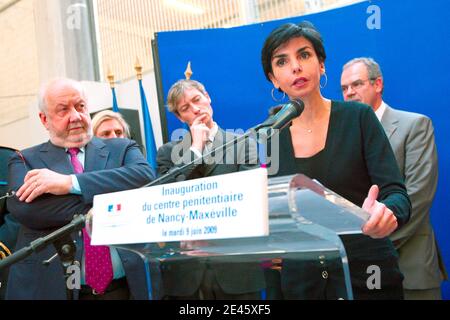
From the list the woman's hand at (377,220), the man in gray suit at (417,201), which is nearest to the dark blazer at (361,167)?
the woman's hand at (377,220)

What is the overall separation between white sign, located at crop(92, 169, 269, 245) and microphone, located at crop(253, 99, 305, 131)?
46 centimetres

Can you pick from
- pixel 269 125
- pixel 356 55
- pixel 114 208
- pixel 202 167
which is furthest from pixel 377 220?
pixel 356 55

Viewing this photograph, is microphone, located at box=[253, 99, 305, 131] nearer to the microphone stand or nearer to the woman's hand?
the woman's hand

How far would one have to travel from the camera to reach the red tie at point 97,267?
171 cm

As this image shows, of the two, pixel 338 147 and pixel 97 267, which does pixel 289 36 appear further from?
pixel 97 267

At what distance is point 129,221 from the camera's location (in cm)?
109

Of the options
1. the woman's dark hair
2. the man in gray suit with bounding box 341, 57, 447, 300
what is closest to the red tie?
the woman's dark hair

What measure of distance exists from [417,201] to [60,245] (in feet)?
5.94

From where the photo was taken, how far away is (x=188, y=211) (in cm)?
99

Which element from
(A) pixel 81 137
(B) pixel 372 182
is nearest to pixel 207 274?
(B) pixel 372 182

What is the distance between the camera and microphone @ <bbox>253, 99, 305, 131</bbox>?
141 cm
